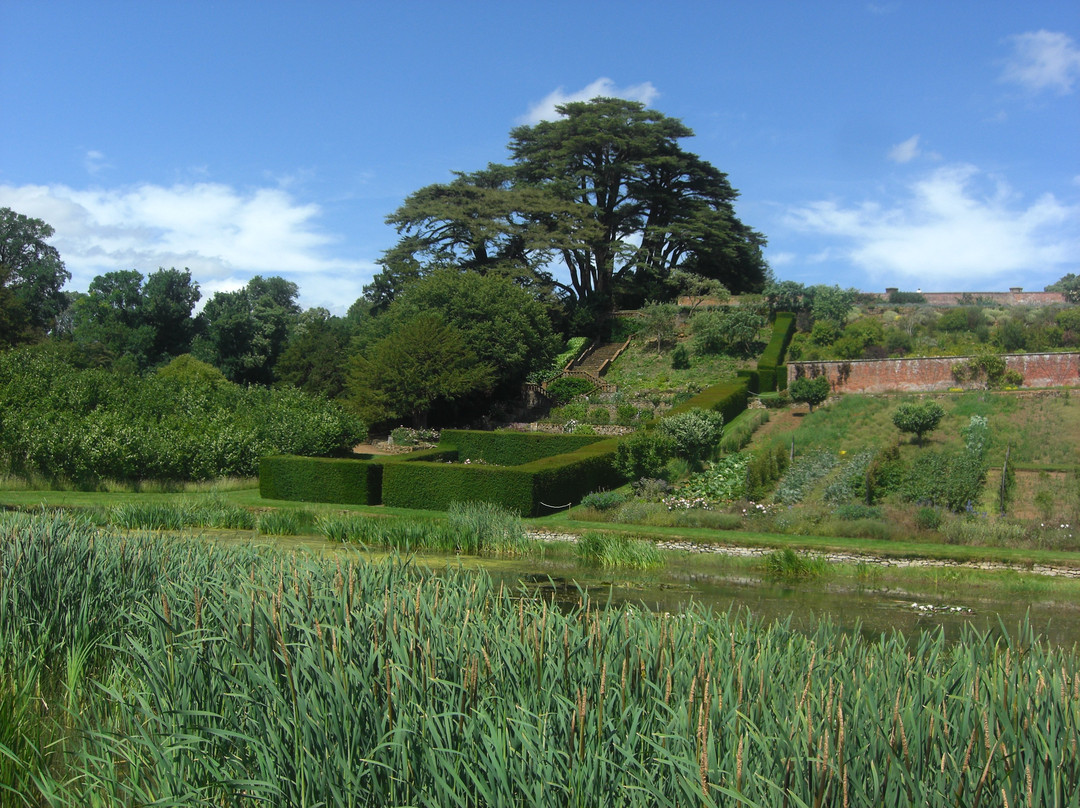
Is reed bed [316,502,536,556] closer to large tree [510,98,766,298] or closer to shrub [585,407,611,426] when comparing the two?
shrub [585,407,611,426]

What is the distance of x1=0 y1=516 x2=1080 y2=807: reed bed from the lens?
315 centimetres

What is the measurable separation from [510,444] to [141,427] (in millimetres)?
10853

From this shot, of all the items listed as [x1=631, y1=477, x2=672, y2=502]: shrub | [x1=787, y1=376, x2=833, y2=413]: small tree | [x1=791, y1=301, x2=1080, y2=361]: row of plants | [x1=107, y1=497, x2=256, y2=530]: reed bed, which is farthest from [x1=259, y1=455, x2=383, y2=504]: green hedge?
[x1=791, y1=301, x2=1080, y2=361]: row of plants

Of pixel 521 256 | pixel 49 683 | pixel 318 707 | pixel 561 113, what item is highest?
pixel 561 113

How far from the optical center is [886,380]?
30656 mm

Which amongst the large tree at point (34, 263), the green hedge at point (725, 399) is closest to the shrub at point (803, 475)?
the green hedge at point (725, 399)

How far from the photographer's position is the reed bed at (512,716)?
3150 mm

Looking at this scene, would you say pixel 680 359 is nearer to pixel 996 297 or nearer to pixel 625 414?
pixel 625 414

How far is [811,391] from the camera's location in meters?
28.2

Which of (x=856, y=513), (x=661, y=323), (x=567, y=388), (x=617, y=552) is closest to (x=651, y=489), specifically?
(x=856, y=513)

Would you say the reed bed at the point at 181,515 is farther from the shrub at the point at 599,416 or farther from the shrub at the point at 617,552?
the shrub at the point at 599,416

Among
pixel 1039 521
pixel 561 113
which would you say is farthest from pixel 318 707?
pixel 561 113

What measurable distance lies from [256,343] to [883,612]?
147 feet

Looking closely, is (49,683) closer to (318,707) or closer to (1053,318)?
(318,707)
